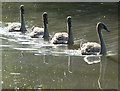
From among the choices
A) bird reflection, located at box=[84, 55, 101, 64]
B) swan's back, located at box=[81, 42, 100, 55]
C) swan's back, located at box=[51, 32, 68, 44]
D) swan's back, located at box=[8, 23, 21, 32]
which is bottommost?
→ bird reflection, located at box=[84, 55, 101, 64]

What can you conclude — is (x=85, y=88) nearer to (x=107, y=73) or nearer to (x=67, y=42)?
(x=107, y=73)

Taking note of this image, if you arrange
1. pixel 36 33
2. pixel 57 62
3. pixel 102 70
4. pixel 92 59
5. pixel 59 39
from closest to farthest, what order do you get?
1. pixel 102 70
2. pixel 57 62
3. pixel 92 59
4. pixel 59 39
5. pixel 36 33

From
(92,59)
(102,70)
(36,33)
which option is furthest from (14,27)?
(102,70)

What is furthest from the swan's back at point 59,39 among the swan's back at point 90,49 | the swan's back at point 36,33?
the swan's back at point 90,49

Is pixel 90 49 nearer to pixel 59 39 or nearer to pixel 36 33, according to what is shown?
pixel 59 39

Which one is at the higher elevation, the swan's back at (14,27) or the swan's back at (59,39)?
the swan's back at (14,27)

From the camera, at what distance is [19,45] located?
16.3 metres

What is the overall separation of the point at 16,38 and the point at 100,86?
7136 mm

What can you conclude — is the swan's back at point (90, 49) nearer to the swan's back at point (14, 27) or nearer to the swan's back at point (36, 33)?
the swan's back at point (36, 33)

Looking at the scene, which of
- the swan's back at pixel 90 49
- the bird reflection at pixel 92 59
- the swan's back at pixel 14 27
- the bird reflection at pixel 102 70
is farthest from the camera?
the swan's back at pixel 14 27

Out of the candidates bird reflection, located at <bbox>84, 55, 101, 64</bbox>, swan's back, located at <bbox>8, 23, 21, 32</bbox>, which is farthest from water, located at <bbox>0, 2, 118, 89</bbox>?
swan's back, located at <bbox>8, 23, 21, 32</bbox>

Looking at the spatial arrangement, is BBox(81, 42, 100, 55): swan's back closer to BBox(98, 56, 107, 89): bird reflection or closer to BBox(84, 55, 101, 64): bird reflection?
BBox(84, 55, 101, 64): bird reflection

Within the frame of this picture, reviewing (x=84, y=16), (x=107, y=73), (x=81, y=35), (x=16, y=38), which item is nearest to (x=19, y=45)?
(x=16, y=38)

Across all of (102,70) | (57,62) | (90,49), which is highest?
(90,49)
